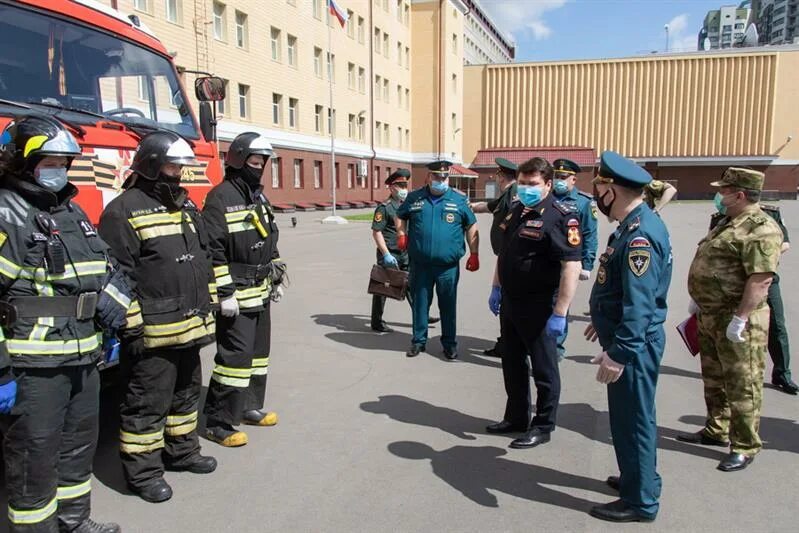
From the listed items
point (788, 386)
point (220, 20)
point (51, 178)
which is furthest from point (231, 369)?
point (220, 20)

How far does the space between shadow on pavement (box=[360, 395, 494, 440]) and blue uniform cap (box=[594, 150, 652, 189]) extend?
2167 mm

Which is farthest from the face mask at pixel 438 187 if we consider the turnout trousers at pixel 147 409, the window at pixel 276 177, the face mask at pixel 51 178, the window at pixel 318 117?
the window at pixel 318 117

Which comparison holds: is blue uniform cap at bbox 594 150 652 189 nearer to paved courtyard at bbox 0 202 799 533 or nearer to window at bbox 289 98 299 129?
paved courtyard at bbox 0 202 799 533

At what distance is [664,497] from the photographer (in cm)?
355

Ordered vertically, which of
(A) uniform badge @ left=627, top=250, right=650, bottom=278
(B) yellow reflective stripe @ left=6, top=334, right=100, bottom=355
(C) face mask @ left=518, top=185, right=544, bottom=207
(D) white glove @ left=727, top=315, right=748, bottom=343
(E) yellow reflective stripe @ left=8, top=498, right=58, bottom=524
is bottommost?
(E) yellow reflective stripe @ left=8, top=498, right=58, bottom=524

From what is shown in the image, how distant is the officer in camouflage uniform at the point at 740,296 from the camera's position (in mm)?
3807

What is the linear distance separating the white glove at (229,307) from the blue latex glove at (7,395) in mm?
1498

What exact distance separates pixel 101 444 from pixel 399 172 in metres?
4.53

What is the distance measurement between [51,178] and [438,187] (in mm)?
3969

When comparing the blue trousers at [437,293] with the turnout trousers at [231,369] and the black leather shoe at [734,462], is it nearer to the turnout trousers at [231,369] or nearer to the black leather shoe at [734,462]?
the turnout trousers at [231,369]

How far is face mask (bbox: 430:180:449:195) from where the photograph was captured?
623 cm

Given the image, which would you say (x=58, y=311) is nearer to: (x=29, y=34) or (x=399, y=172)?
(x=29, y=34)

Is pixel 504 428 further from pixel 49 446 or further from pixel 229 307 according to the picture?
pixel 49 446

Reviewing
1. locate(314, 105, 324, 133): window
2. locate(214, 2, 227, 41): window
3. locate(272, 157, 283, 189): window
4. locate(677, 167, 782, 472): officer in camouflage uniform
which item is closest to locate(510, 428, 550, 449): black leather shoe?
locate(677, 167, 782, 472): officer in camouflage uniform
